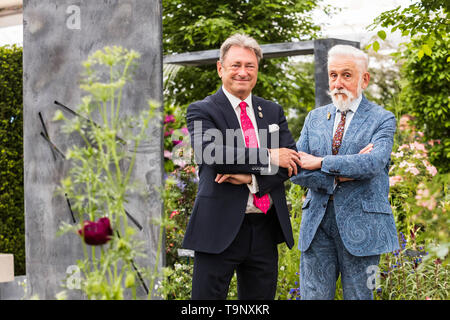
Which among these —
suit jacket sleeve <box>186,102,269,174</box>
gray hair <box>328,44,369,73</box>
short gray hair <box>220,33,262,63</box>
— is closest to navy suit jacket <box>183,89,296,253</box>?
suit jacket sleeve <box>186,102,269,174</box>

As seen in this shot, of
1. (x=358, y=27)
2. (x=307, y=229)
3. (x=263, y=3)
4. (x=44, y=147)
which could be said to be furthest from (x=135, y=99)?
(x=358, y=27)

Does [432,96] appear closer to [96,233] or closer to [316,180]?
[316,180]

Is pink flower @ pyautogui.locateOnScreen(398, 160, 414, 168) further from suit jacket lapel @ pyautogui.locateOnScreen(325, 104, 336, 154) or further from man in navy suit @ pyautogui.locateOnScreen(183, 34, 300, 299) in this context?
man in navy suit @ pyautogui.locateOnScreen(183, 34, 300, 299)

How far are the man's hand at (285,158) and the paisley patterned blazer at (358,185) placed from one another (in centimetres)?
11

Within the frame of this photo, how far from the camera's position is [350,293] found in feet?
7.73

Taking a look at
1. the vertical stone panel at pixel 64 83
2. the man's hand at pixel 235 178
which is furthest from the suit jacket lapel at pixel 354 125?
the vertical stone panel at pixel 64 83

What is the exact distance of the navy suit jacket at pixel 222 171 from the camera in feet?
7.28

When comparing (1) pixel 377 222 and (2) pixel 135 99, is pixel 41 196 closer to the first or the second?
(2) pixel 135 99

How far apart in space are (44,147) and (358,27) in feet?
48.7

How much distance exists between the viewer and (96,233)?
1.06 meters

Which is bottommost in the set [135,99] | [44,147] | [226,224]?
[226,224]

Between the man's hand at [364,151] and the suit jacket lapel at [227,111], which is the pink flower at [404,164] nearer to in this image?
the man's hand at [364,151]

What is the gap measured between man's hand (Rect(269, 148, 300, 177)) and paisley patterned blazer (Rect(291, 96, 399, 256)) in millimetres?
108

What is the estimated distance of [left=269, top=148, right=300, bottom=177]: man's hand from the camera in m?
2.28
